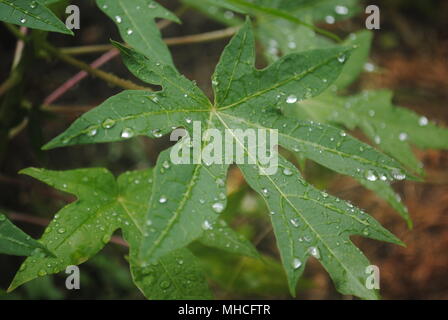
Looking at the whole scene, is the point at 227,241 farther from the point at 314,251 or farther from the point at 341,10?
the point at 341,10

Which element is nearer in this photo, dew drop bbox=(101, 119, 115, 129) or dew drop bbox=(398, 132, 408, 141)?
dew drop bbox=(101, 119, 115, 129)

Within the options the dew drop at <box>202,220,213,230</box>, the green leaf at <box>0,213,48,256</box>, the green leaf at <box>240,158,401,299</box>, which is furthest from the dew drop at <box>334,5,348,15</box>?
the green leaf at <box>0,213,48,256</box>

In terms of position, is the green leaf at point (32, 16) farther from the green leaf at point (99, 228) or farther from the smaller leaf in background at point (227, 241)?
the smaller leaf in background at point (227, 241)

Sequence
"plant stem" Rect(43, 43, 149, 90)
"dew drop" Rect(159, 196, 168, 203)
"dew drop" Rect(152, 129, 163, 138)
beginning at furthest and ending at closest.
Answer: "plant stem" Rect(43, 43, 149, 90) → "dew drop" Rect(152, 129, 163, 138) → "dew drop" Rect(159, 196, 168, 203)

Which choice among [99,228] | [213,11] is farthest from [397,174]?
[213,11]

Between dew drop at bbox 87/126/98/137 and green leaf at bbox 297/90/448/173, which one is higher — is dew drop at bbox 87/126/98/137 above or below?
below

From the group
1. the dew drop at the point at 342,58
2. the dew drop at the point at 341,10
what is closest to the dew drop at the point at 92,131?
the dew drop at the point at 342,58

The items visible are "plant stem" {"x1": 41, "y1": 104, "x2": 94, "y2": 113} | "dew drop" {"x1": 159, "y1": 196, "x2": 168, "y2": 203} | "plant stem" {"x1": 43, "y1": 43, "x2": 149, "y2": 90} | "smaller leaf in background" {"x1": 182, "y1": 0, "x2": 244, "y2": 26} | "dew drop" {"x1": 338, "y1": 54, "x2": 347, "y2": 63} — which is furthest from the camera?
"smaller leaf in background" {"x1": 182, "y1": 0, "x2": 244, "y2": 26}

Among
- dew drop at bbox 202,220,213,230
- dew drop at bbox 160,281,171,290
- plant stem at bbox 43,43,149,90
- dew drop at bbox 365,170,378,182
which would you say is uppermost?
plant stem at bbox 43,43,149,90

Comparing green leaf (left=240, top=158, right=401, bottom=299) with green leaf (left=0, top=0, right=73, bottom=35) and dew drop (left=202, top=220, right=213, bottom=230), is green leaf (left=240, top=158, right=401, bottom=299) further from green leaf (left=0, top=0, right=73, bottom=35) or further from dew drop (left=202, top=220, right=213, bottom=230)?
green leaf (left=0, top=0, right=73, bottom=35)
